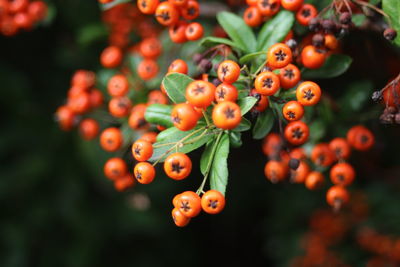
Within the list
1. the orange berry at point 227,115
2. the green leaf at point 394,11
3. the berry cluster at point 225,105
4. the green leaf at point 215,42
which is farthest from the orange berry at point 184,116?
the green leaf at point 394,11

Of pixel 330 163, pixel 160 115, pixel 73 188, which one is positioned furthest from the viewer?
pixel 73 188

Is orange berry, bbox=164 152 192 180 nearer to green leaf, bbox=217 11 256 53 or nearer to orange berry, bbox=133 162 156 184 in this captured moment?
orange berry, bbox=133 162 156 184

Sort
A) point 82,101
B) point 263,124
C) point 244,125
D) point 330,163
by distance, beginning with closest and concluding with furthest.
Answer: point 244,125
point 263,124
point 330,163
point 82,101

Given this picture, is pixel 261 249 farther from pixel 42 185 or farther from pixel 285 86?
pixel 285 86

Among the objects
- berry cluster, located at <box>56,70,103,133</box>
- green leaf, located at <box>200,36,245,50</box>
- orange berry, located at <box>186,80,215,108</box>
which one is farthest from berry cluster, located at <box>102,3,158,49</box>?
orange berry, located at <box>186,80,215,108</box>

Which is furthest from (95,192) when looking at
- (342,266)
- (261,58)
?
(261,58)

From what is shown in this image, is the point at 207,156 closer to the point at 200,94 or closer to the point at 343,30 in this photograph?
the point at 200,94

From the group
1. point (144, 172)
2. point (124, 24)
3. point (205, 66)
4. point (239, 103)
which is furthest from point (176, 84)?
point (124, 24)
